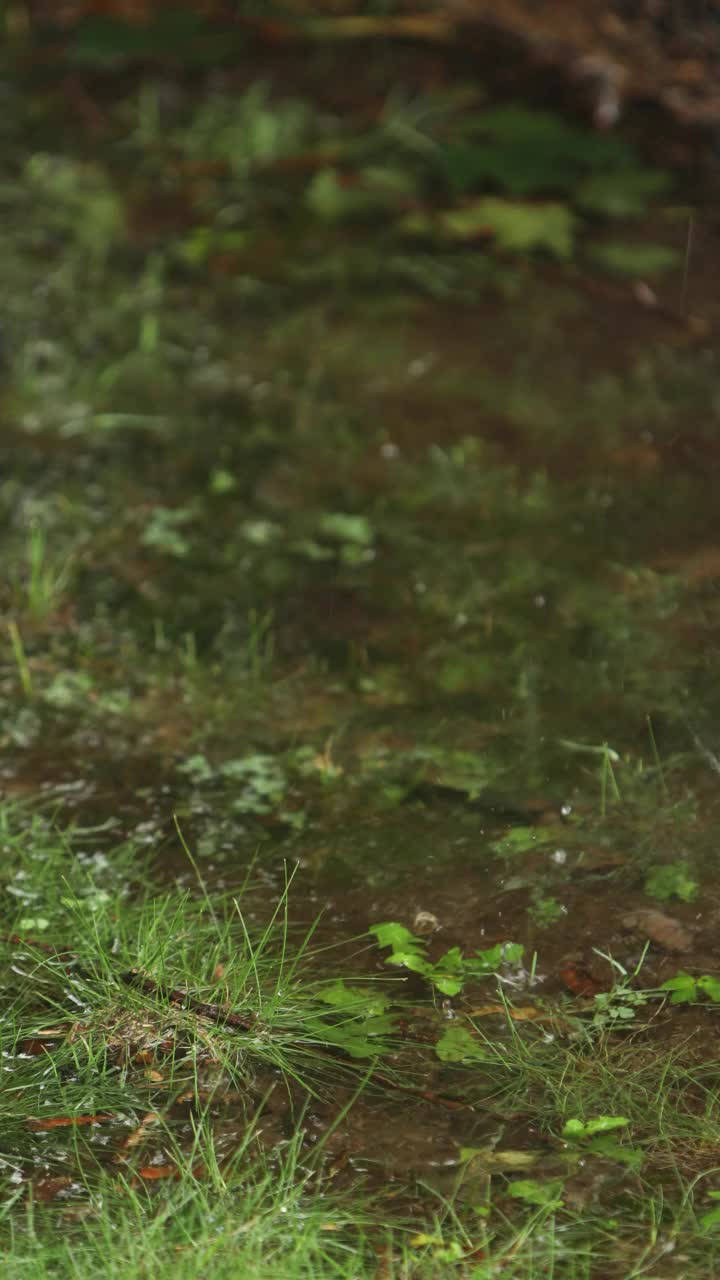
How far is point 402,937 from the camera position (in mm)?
2729

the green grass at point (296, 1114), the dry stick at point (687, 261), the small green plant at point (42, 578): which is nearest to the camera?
the green grass at point (296, 1114)

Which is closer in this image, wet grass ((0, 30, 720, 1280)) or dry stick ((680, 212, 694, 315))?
wet grass ((0, 30, 720, 1280))

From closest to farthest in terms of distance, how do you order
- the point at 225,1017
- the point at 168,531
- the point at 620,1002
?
the point at 225,1017, the point at 620,1002, the point at 168,531

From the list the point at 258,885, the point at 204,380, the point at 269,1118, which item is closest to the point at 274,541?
the point at 204,380

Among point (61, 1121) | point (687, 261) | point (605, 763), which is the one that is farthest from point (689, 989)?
point (687, 261)

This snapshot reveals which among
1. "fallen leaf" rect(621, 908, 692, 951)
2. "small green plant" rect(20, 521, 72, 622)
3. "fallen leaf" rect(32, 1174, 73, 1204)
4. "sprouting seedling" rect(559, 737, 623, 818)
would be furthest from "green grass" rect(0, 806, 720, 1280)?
"small green plant" rect(20, 521, 72, 622)

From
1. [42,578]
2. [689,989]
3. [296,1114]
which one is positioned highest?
[689,989]

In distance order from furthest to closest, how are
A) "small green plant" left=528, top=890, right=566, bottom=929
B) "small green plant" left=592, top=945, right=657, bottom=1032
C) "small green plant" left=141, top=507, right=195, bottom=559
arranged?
1. "small green plant" left=141, top=507, right=195, bottom=559
2. "small green plant" left=528, top=890, right=566, bottom=929
3. "small green plant" left=592, top=945, right=657, bottom=1032

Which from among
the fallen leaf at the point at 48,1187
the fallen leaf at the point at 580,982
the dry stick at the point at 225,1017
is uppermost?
the fallen leaf at the point at 580,982

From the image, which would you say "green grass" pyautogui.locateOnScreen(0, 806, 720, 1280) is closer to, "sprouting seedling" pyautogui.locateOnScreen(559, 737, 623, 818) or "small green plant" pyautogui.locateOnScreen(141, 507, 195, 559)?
"sprouting seedling" pyautogui.locateOnScreen(559, 737, 623, 818)

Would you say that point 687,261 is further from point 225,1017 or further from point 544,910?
point 225,1017

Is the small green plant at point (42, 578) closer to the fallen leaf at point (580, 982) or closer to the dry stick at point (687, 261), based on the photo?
the fallen leaf at point (580, 982)

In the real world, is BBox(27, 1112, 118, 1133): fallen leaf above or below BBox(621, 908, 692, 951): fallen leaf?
below

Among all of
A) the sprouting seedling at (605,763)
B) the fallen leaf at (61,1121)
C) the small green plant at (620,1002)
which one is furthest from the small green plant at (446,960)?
the fallen leaf at (61,1121)
